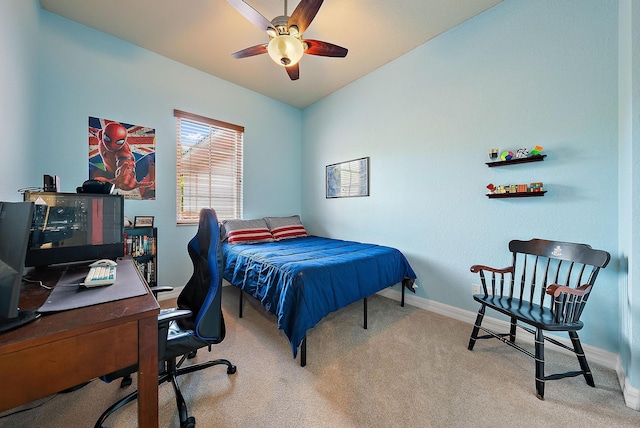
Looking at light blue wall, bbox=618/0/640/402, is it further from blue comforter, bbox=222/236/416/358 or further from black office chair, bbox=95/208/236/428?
black office chair, bbox=95/208/236/428

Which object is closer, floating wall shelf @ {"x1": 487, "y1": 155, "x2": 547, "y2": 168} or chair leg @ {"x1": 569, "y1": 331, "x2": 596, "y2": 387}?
chair leg @ {"x1": 569, "y1": 331, "x2": 596, "y2": 387}

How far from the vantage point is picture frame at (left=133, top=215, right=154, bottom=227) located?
2.53m

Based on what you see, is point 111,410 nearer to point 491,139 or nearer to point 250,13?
point 250,13

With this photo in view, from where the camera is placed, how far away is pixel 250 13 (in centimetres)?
174

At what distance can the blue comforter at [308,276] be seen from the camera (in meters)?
1.72

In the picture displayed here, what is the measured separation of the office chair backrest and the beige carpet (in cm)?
44

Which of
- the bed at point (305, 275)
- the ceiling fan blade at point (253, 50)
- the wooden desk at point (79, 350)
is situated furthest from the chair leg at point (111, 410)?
the ceiling fan blade at point (253, 50)

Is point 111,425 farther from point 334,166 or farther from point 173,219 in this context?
point 334,166

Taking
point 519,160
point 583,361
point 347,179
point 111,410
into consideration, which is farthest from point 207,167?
point 583,361

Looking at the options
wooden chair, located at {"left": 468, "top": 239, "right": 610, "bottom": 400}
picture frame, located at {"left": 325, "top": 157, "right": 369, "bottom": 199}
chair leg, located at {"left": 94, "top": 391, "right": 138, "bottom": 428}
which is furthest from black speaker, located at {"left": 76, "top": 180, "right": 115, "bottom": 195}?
wooden chair, located at {"left": 468, "top": 239, "right": 610, "bottom": 400}

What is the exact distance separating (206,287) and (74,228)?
0.98 meters

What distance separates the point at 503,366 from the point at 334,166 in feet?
9.56

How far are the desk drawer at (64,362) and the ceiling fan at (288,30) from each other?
6.72 feet

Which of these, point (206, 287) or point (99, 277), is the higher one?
point (99, 277)
